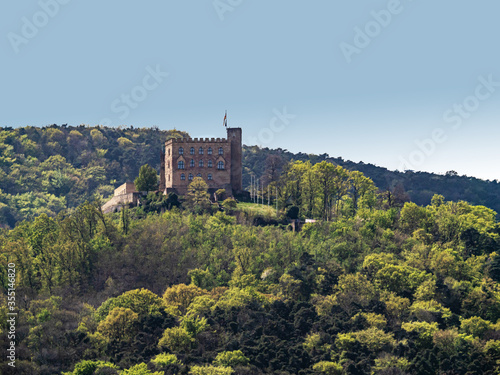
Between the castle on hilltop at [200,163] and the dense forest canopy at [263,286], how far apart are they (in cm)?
317

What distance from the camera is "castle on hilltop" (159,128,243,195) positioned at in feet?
406

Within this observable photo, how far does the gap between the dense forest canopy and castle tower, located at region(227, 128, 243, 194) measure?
4324 mm

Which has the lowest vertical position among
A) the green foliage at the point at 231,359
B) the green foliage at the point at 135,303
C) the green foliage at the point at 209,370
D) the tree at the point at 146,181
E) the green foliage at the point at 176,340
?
the green foliage at the point at 209,370

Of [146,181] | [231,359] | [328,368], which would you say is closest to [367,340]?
[328,368]

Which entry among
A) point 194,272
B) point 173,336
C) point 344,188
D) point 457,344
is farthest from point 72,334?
point 344,188

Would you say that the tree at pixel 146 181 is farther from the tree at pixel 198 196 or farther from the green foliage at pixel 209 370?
the green foliage at pixel 209 370

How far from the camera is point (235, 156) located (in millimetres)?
126500

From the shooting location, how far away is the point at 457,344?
8556 centimetres

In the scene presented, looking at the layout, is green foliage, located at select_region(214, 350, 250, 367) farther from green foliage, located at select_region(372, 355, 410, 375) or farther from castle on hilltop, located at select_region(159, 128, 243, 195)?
castle on hilltop, located at select_region(159, 128, 243, 195)

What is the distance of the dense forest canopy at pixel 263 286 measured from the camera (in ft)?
271

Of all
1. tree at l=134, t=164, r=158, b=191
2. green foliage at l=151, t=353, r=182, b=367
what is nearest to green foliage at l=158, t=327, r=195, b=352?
green foliage at l=151, t=353, r=182, b=367

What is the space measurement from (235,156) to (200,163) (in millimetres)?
5444

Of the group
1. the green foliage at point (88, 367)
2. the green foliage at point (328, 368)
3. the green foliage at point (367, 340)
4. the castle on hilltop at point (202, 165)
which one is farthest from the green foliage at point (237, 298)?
the castle on hilltop at point (202, 165)

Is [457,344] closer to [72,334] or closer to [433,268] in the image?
[433,268]
